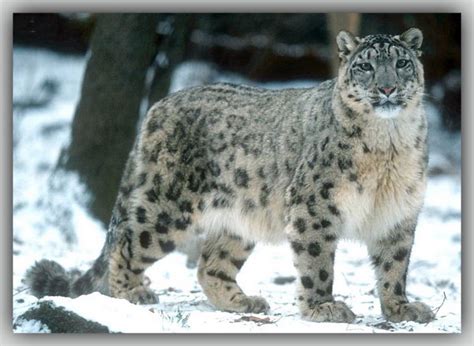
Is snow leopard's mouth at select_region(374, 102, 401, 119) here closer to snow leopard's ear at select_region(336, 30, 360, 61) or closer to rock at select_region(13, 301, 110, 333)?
snow leopard's ear at select_region(336, 30, 360, 61)

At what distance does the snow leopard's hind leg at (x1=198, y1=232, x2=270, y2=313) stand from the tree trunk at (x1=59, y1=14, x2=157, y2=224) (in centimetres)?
67

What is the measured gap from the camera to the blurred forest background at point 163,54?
23.5 ft

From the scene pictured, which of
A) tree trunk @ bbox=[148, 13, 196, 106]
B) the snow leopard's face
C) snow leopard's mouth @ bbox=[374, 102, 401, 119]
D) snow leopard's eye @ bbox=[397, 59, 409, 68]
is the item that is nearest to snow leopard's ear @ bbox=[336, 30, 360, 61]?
the snow leopard's face

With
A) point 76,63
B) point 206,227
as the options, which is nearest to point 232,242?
point 206,227

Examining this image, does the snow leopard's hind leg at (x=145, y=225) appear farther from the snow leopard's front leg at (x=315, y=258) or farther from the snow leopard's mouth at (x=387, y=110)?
the snow leopard's mouth at (x=387, y=110)

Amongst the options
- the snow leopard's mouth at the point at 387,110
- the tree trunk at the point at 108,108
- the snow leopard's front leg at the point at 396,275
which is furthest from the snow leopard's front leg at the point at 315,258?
the tree trunk at the point at 108,108

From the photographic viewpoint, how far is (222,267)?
7.47 m

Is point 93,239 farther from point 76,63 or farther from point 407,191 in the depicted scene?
point 407,191

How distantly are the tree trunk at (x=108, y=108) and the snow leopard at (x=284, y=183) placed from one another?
43 cm

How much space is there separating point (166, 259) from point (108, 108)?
103 centimetres

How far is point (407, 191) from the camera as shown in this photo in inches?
264

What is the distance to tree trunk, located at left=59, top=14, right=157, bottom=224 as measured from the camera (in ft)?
24.7

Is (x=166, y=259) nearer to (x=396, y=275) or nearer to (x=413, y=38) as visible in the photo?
(x=396, y=275)

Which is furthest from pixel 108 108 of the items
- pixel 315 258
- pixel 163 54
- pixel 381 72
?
pixel 381 72
